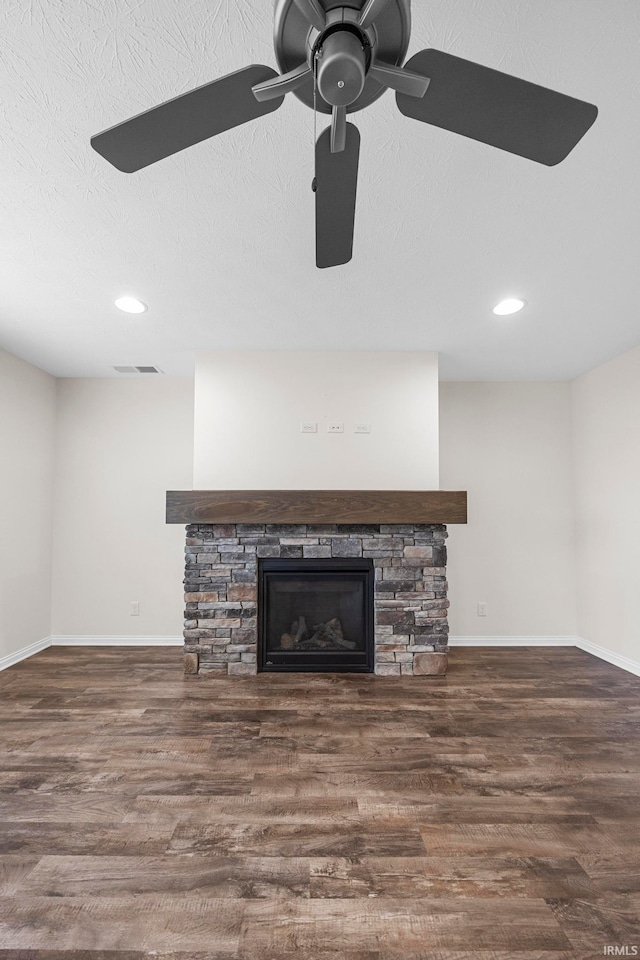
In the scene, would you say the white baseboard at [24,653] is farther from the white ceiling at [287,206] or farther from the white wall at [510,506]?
the white wall at [510,506]

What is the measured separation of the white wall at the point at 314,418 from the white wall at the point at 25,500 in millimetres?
1448

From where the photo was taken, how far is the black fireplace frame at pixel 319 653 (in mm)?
3773

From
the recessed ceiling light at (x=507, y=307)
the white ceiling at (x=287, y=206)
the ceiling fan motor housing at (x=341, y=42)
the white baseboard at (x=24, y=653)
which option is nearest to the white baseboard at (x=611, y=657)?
the white ceiling at (x=287, y=206)

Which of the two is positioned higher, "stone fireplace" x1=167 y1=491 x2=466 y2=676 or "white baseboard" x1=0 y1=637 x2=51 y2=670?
"stone fireplace" x1=167 y1=491 x2=466 y2=676

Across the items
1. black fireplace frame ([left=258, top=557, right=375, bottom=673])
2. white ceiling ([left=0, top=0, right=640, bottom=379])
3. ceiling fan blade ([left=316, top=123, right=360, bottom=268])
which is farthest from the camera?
black fireplace frame ([left=258, top=557, right=375, bottom=673])

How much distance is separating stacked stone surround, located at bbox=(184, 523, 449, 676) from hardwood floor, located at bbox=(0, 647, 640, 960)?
0.41m

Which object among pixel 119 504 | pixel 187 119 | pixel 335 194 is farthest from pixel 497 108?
pixel 119 504

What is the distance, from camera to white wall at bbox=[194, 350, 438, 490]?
3.86 metres

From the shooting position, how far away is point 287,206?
2045 mm

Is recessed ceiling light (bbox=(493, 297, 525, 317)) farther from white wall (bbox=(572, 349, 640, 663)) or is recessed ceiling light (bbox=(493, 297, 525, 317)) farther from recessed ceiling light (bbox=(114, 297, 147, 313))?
recessed ceiling light (bbox=(114, 297, 147, 313))

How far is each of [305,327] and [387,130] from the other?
1.77 meters

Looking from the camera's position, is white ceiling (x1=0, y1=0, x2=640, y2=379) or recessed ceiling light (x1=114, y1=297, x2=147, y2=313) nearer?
white ceiling (x1=0, y1=0, x2=640, y2=379)

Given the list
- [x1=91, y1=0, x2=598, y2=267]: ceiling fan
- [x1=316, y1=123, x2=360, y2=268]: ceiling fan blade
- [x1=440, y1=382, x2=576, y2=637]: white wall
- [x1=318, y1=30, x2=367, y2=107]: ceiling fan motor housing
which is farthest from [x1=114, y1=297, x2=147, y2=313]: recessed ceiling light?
[x1=440, y1=382, x2=576, y2=637]: white wall

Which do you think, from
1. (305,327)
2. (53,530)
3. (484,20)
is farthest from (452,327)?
(53,530)
